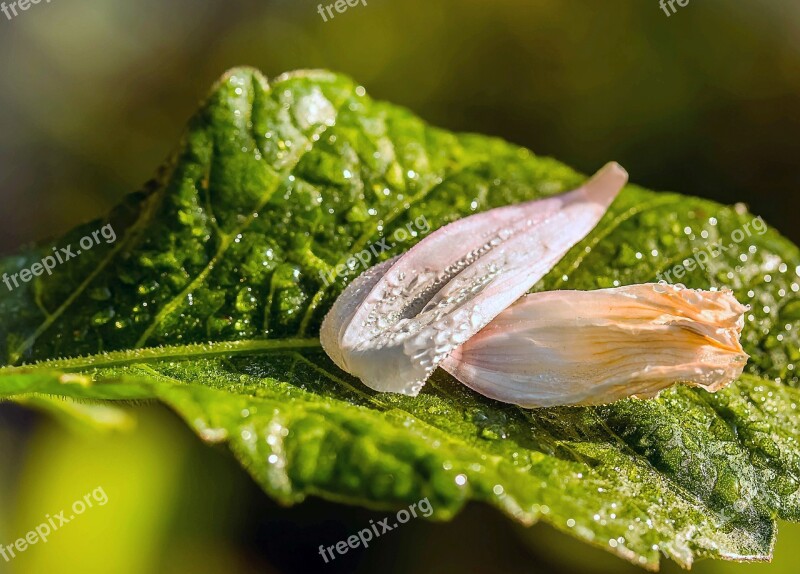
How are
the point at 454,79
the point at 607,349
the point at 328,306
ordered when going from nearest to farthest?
the point at 607,349 < the point at 328,306 < the point at 454,79

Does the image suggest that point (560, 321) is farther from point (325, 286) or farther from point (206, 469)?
point (206, 469)

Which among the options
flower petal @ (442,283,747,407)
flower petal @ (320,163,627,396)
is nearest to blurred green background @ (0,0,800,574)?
flower petal @ (320,163,627,396)

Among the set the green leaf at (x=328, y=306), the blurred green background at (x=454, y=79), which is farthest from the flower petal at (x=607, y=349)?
the blurred green background at (x=454, y=79)

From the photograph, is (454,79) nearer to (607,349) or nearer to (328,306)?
(328,306)

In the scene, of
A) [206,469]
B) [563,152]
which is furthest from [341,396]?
[563,152]

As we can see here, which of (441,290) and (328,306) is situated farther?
(328,306)

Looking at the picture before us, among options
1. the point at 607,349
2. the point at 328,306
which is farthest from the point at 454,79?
the point at 607,349
